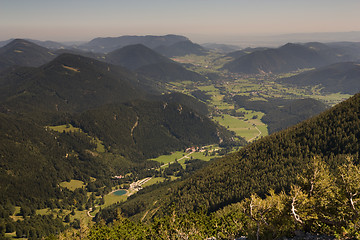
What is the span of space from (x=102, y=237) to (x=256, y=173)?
14720 cm

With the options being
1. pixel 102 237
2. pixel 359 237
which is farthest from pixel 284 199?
pixel 102 237

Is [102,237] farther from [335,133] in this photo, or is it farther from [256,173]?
[335,133]

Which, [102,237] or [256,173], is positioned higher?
[102,237]

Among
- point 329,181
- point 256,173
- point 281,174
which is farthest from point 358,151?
point 329,181

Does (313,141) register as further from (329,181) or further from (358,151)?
(329,181)

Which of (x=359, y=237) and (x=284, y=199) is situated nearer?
(x=359, y=237)

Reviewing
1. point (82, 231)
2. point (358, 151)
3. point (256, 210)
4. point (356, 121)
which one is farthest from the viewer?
point (356, 121)

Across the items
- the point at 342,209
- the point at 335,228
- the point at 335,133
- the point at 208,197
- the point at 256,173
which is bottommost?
the point at 208,197

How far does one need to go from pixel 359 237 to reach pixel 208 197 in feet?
527

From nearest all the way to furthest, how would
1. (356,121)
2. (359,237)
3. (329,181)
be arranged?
(359,237) → (329,181) → (356,121)

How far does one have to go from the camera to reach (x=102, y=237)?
83.6 m

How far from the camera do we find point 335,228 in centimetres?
5400

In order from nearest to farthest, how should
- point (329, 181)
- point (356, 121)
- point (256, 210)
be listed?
point (256, 210), point (329, 181), point (356, 121)

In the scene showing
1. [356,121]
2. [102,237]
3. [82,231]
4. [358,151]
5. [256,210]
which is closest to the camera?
[256,210]
